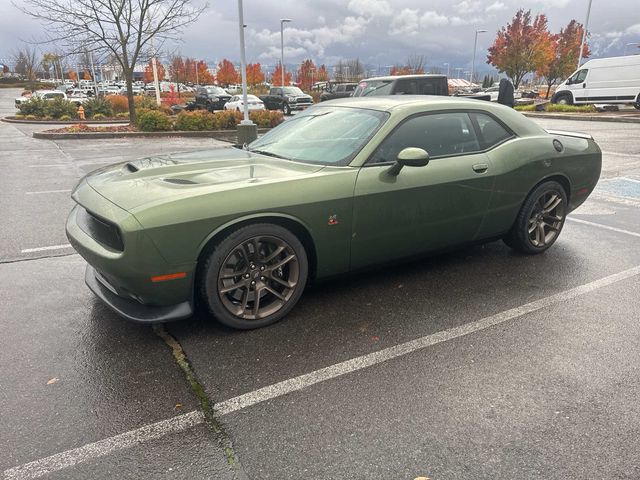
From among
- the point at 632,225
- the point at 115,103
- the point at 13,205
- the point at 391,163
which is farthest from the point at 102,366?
the point at 115,103

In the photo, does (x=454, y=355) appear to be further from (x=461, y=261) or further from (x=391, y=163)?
(x=461, y=261)

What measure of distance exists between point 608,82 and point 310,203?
26.4 m

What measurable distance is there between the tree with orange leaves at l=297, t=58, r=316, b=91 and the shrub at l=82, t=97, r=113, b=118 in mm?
40409

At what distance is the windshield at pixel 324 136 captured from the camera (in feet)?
11.7

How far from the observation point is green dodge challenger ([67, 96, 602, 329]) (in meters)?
2.83

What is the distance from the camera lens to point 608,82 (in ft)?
78.3

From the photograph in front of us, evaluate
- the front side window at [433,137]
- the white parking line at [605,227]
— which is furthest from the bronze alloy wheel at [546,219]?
the white parking line at [605,227]

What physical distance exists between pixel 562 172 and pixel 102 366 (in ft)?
13.9

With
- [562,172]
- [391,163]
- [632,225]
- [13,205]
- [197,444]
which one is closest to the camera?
[197,444]

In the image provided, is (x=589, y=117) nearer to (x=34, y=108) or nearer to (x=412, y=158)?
(x=412, y=158)

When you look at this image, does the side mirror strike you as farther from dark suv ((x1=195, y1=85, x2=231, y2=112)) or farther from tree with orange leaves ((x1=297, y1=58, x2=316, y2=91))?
tree with orange leaves ((x1=297, y1=58, x2=316, y2=91))

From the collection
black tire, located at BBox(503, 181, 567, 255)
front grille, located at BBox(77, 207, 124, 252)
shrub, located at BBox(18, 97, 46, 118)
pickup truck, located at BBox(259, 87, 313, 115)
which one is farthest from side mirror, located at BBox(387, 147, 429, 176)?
pickup truck, located at BBox(259, 87, 313, 115)

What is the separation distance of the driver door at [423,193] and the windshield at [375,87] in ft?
30.6

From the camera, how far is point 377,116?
3.73 metres
